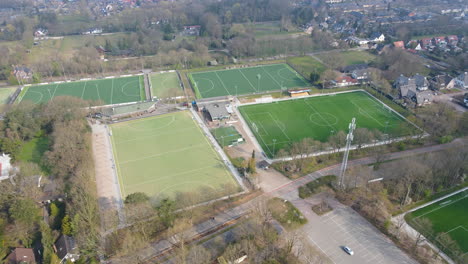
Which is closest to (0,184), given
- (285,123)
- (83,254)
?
(83,254)

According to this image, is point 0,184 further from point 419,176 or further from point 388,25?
point 388,25

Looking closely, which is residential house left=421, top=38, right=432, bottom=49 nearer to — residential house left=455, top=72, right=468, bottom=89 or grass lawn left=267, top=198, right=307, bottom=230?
residential house left=455, top=72, right=468, bottom=89

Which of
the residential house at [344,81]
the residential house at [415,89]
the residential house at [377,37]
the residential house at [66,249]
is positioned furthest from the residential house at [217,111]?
the residential house at [377,37]

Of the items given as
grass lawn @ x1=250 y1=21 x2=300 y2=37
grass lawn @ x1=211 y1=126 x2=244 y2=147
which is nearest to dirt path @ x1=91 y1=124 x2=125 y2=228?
grass lawn @ x1=211 y1=126 x2=244 y2=147

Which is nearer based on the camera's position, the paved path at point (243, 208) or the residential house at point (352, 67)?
the paved path at point (243, 208)

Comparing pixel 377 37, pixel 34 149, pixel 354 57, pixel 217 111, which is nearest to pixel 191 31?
pixel 354 57

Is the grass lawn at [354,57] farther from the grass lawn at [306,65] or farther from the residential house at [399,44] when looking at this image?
the residential house at [399,44]
